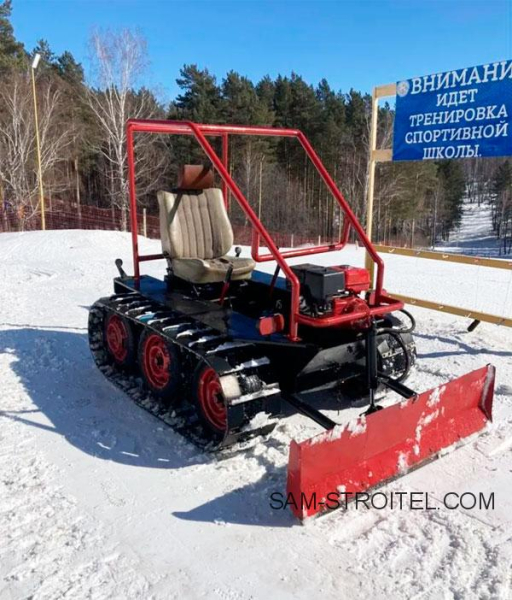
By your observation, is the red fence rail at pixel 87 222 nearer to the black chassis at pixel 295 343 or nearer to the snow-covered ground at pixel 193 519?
the black chassis at pixel 295 343

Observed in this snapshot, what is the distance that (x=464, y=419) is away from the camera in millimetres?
3799

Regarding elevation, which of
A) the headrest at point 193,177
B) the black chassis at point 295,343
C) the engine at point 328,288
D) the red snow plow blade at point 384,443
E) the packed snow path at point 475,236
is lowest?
the packed snow path at point 475,236

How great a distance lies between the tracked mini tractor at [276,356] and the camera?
3258 millimetres

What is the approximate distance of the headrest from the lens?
5.16 m

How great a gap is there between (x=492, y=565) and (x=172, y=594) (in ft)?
5.06

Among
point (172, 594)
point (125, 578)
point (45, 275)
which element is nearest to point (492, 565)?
point (172, 594)

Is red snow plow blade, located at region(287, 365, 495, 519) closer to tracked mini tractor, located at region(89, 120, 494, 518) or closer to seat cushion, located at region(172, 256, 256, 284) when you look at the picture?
tracked mini tractor, located at region(89, 120, 494, 518)

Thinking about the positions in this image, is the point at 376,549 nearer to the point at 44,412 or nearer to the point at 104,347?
the point at 44,412

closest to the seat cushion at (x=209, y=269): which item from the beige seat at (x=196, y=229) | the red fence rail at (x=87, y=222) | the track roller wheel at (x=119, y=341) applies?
the beige seat at (x=196, y=229)

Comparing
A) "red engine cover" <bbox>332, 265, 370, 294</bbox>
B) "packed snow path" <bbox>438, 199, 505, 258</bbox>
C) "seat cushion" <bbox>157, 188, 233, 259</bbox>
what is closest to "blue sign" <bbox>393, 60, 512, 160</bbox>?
"seat cushion" <bbox>157, 188, 233, 259</bbox>

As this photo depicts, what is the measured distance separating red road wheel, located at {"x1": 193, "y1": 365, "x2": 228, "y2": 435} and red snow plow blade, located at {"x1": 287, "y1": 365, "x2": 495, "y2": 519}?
0.91 m

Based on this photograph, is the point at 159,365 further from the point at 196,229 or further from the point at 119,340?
the point at 196,229

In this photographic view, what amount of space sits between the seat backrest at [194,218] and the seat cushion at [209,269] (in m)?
Answer: 0.25

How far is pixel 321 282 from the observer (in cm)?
358
